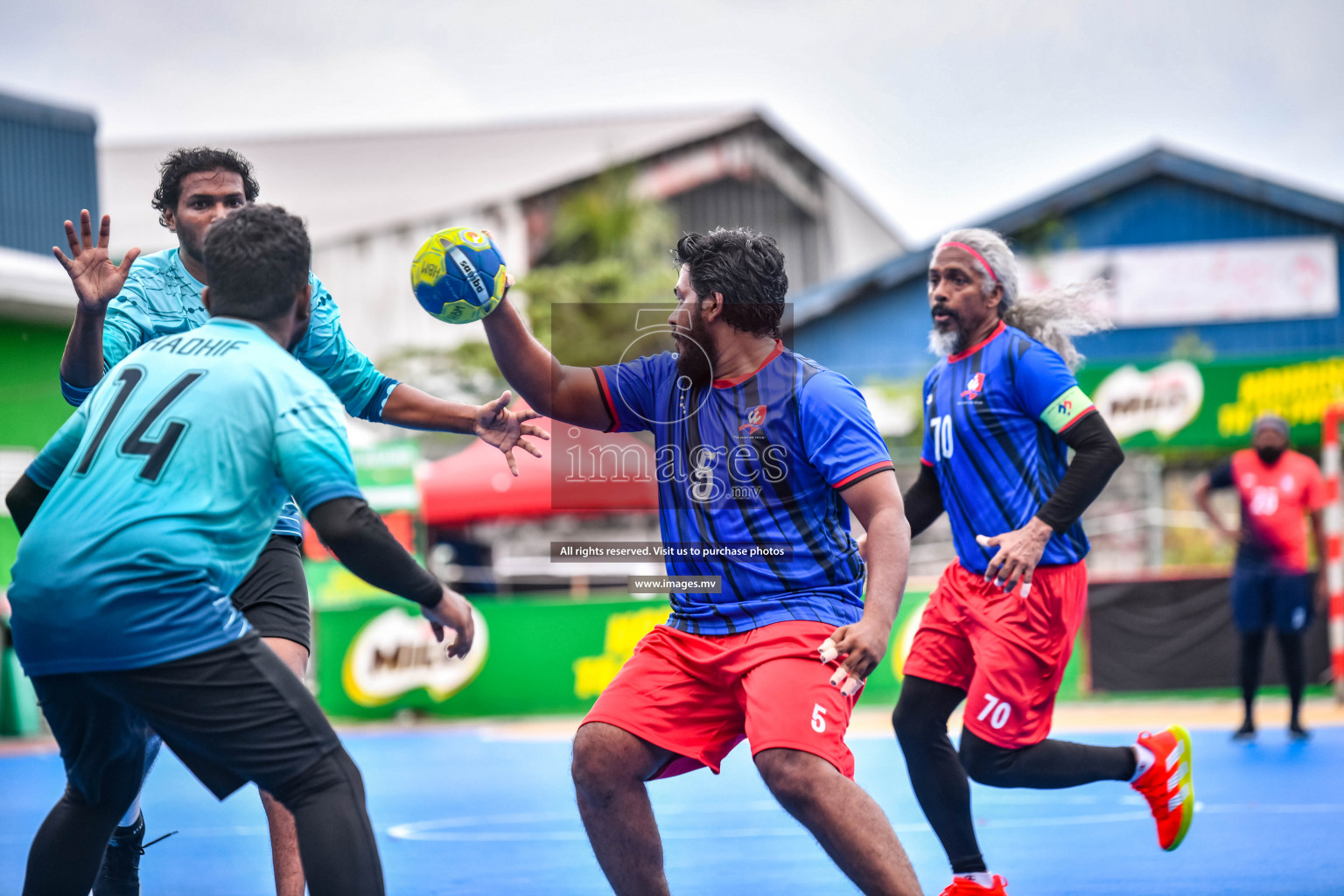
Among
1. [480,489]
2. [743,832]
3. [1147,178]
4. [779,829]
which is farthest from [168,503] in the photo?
Answer: [1147,178]

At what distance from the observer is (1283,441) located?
9781 mm

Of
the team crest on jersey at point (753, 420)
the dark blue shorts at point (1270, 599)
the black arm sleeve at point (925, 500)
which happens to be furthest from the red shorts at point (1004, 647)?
the dark blue shorts at point (1270, 599)

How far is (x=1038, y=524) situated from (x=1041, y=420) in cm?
41

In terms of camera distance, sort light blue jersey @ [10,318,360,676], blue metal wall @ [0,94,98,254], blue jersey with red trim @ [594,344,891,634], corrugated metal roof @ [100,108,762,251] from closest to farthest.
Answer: light blue jersey @ [10,318,360,676] → blue jersey with red trim @ [594,344,891,634] → blue metal wall @ [0,94,98,254] → corrugated metal roof @ [100,108,762,251]

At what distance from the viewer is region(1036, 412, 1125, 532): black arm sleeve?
407cm

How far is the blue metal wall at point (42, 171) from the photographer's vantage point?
1575 cm

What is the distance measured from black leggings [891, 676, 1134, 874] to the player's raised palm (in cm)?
267

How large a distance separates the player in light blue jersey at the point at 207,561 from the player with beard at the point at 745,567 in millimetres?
752

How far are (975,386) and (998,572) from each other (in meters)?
0.70

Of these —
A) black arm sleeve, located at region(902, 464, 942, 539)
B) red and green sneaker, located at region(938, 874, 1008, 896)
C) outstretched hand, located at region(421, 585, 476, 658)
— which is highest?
black arm sleeve, located at region(902, 464, 942, 539)

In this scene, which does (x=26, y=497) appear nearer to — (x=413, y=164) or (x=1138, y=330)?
(x=1138, y=330)

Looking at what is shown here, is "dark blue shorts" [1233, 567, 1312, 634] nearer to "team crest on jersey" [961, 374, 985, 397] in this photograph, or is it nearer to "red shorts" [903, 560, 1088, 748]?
"red shorts" [903, 560, 1088, 748]

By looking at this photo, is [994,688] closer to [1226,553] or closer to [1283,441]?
[1283,441]

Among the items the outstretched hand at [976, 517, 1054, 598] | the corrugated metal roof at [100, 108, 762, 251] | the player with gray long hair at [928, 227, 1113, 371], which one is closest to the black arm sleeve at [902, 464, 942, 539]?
the player with gray long hair at [928, 227, 1113, 371]
